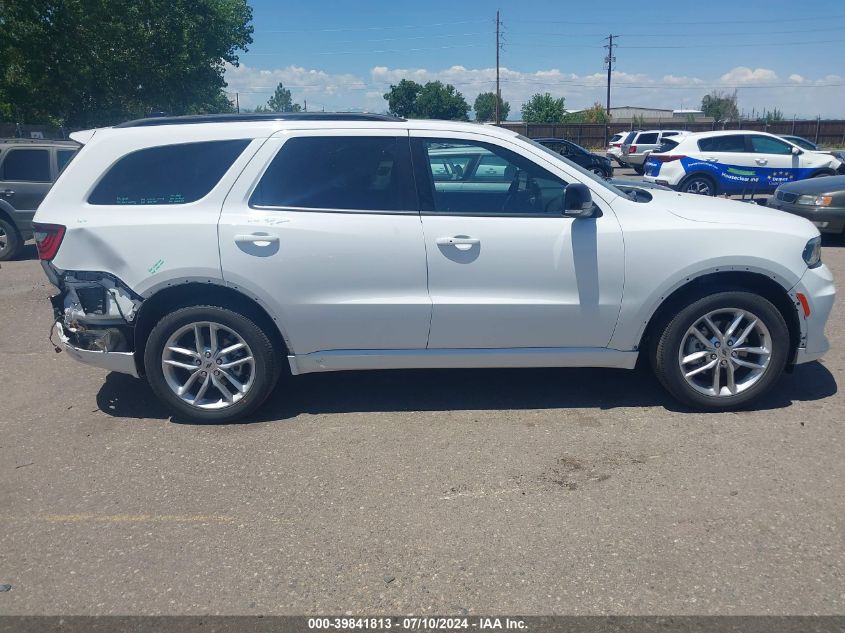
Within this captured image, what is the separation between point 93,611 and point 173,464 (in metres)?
1.27

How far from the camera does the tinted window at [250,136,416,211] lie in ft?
14.4

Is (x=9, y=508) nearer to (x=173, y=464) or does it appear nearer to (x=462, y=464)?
(x=173, y=464)

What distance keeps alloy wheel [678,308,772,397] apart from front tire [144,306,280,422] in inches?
105

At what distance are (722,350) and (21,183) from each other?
1063 centimetres

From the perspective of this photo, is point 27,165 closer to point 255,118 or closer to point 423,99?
point 255,118

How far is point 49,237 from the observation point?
4.41 meters

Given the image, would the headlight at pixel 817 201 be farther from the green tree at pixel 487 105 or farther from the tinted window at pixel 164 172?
the green tree at pixel 487 105

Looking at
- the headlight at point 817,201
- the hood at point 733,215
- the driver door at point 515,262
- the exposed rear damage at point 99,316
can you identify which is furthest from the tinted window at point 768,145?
the exposed rear damage at point 99,316

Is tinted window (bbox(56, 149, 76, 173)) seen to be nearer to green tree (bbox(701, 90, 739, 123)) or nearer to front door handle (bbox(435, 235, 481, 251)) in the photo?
front door handle (bbox(435, 235, 481, 251))

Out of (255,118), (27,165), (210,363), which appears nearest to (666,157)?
(27,165)

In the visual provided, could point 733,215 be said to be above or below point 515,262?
above

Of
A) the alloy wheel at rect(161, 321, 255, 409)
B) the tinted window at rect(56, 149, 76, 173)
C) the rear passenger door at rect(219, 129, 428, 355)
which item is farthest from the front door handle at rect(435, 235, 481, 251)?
the tinted window at rect(56, 149, 76, 173)

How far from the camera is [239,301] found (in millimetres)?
4461

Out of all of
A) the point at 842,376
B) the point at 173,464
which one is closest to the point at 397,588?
the point at 173,464
